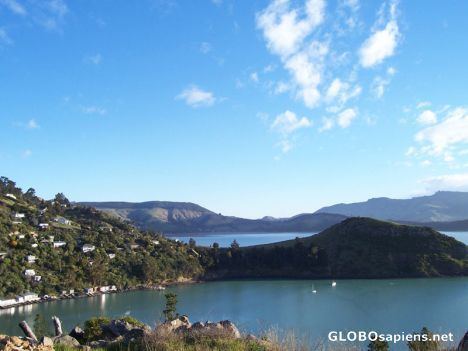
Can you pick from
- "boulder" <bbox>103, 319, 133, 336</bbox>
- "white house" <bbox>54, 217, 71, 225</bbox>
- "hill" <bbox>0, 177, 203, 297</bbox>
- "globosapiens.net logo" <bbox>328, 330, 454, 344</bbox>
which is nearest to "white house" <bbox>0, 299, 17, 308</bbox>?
"hill" <bbox>0, 177, 203, 297</bbox>

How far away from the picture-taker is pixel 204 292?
207ft

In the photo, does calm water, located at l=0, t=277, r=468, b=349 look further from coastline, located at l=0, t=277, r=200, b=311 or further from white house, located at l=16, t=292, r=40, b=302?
white house, located at l=16, t=292, r=40, b=302

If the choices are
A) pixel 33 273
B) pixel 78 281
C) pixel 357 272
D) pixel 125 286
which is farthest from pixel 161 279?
pixel 357 272

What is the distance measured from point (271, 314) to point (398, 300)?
15.4 m

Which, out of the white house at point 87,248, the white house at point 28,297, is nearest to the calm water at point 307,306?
the white house at point 28,297

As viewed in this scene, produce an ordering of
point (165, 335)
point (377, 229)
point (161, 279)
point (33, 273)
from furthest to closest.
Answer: point (377, 229)
point (161, 279)
point (33, 273)
point (165, 335)

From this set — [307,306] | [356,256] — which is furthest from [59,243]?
[356,256]

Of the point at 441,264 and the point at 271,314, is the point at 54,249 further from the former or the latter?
the point at 441,264

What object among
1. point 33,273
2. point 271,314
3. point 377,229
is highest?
point 377,229

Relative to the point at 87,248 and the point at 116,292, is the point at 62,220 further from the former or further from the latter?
the point at 116,292

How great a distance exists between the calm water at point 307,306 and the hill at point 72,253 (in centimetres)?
428

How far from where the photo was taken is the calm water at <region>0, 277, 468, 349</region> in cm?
4025

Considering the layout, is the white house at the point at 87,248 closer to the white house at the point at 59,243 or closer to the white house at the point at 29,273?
the white house at the point at 59,243

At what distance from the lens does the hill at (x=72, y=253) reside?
56.6 meters
